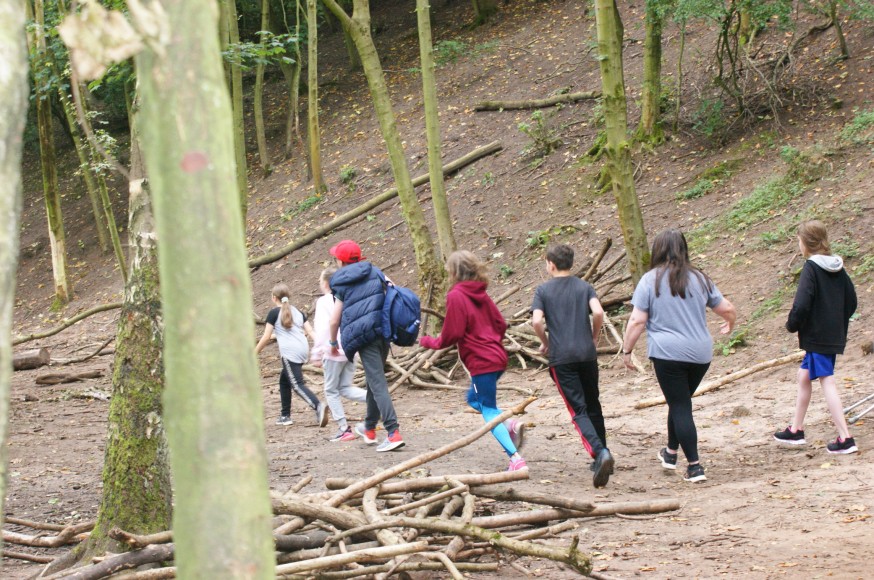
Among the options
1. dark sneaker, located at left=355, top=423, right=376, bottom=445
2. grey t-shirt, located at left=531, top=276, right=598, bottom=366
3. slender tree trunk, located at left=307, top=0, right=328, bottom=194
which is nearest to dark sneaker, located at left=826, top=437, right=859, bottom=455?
grey t-shirt, located at left=531, top=276, right=598, bottom=366

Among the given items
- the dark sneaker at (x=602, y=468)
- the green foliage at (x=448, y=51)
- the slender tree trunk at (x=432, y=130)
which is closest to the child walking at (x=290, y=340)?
the slender tree trunk at (x=432, y=130)

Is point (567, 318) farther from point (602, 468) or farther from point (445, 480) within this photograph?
point (445, 480)

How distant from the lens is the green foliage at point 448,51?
25.9 m

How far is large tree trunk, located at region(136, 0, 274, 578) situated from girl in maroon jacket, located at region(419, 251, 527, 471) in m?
5.37

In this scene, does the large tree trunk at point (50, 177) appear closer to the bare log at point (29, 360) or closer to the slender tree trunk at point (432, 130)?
the bare log at point (29, 360)

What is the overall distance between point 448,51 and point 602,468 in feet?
68.6

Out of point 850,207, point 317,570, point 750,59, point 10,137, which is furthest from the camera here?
point 750,59

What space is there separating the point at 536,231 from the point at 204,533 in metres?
15.1

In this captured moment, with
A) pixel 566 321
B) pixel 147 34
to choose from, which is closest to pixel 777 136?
pixel 566 321

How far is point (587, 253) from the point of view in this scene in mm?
15008

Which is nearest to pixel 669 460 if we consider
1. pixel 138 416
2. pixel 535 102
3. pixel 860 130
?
pixel 138 416

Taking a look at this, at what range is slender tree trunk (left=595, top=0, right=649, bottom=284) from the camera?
11.3 m

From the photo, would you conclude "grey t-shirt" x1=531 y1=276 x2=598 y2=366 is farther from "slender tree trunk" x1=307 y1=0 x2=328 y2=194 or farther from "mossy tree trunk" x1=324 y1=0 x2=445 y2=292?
"slender tree trunk" x1=307 y1=0 x2=328 y2=194

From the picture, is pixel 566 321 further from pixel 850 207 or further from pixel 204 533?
pixel 850 207
